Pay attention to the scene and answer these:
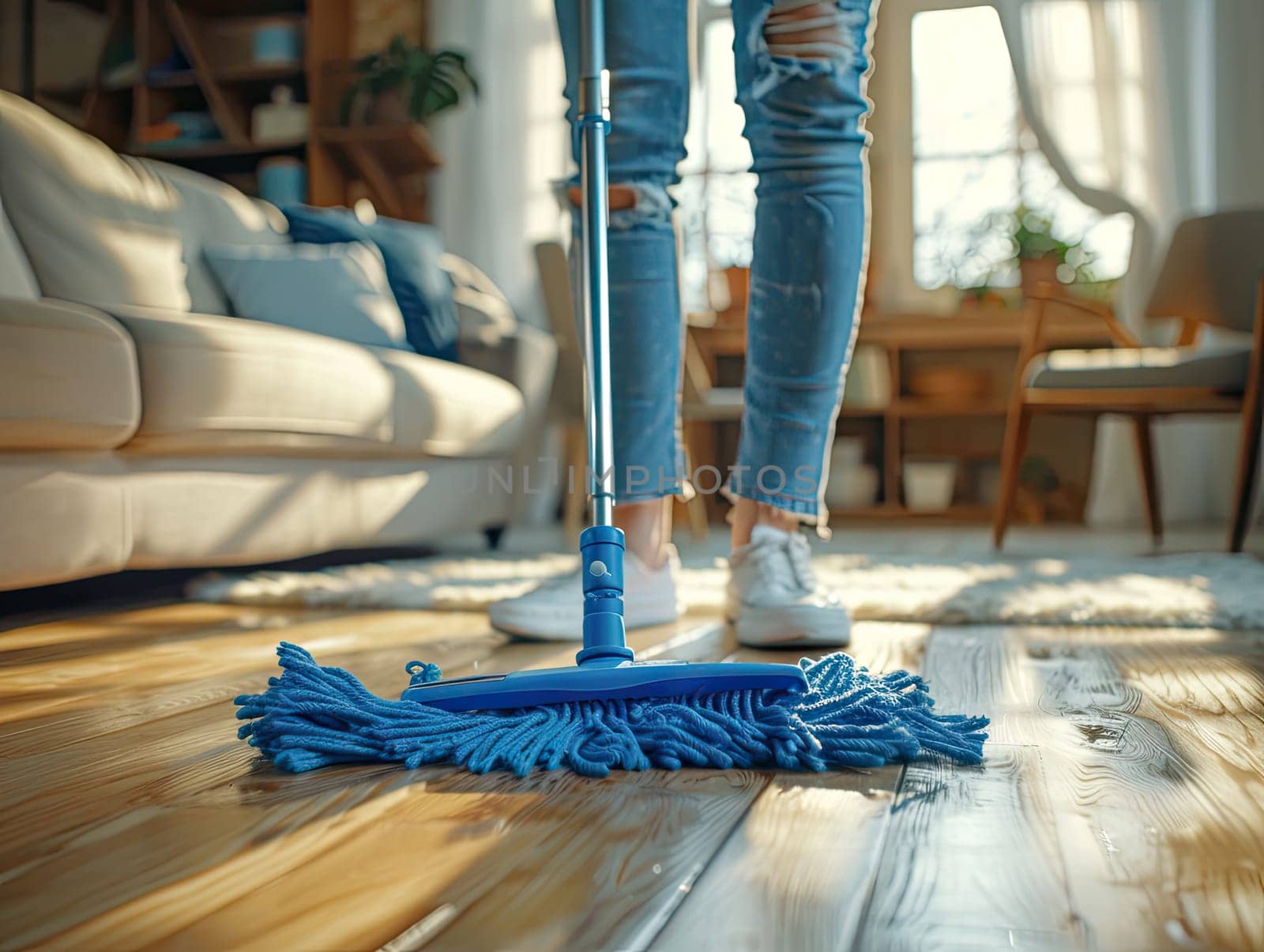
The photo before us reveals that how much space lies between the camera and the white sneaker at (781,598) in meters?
1.07

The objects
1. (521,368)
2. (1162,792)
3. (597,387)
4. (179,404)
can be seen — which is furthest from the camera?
(521,368)

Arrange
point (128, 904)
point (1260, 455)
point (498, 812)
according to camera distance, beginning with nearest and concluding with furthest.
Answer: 1. point (128, 904)
2. point (498, 812)
3. point (1260, 455)

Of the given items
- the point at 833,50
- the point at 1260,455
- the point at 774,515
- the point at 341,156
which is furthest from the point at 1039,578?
the point at 341,156

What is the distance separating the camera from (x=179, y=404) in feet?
4.92

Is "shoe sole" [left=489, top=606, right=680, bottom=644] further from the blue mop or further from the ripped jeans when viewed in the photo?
the blue mop

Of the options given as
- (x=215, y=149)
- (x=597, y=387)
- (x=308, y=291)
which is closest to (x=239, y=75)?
(x=215, y=149)

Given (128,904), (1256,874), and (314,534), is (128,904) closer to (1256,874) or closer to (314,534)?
(1256,874)

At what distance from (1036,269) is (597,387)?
3.38 m

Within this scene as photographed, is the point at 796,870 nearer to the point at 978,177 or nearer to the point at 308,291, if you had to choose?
the point at 308,291

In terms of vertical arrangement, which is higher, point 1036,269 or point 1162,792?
point 1036,269

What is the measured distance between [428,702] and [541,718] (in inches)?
2.8

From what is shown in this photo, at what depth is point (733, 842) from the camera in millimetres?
508

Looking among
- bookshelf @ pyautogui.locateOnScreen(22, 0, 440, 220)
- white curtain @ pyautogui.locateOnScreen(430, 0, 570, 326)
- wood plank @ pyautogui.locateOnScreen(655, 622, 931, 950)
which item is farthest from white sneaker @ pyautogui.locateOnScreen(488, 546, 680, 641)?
bookshelf @ pyautogui.locateOnScreen(22, 0, 440, 220)

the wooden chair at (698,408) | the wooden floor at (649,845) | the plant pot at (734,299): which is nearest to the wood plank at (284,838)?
the wooden floor at (649,845)
